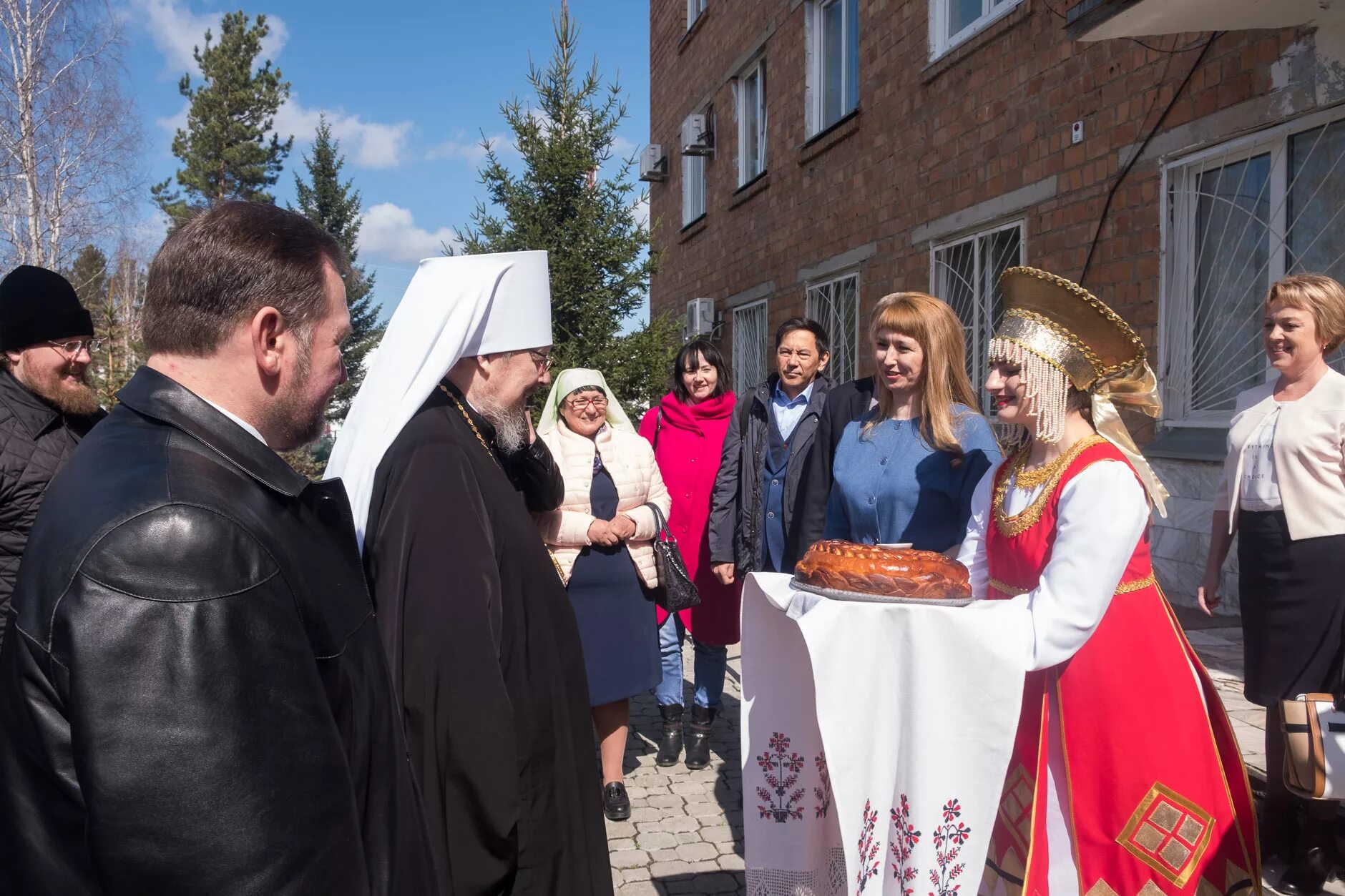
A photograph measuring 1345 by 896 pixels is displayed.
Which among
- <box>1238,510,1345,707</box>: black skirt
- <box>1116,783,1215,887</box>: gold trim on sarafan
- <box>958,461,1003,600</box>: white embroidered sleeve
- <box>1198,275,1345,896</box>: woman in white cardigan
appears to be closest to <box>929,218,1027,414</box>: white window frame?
<box>1198,275,1345,896</box>: woman in white cardigan

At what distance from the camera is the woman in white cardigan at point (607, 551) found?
13.3ft

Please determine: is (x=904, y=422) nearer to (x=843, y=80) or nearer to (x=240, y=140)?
(x=843, y=80)

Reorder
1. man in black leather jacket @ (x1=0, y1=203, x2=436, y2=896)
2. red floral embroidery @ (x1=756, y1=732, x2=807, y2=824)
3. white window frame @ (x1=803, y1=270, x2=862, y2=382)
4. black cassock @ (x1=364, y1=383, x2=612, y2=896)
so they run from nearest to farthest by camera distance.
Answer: man in black leather jacket @ (x1=0, y1=203, x2=436, y2=896), black cassock @ (x1=364, y1=383, x2=612, y2=896), red floral embroidery @ (x1=756, y1=732, x2=807, y2=824), white window frame @ (x1=803, y1=270, x2=862, y2=382)

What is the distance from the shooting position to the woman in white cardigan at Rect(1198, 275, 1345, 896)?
3.25 metres

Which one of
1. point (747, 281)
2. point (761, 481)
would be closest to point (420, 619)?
point (761, 481)

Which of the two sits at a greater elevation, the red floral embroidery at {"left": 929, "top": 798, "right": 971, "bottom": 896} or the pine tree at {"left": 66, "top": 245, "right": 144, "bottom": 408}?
the pine tree at {"left": 66, "top": 245, "right": 144, "bottom": 408}

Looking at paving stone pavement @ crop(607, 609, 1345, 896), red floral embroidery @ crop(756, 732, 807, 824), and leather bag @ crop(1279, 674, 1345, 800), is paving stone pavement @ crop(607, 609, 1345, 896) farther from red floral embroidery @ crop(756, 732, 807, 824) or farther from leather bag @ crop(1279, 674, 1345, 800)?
leather bag @ crop(1279, 674, 1345, 800)

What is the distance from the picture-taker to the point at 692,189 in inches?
640

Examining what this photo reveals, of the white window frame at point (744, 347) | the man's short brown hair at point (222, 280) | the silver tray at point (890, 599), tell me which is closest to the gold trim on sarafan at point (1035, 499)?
the silver tray at point (890, 599)

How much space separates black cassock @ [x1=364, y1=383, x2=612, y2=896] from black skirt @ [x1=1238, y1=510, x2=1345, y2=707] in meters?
2.59

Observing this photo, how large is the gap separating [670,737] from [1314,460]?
9.90 feet

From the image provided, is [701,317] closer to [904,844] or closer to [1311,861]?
[1311,861]

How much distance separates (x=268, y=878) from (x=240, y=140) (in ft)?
114

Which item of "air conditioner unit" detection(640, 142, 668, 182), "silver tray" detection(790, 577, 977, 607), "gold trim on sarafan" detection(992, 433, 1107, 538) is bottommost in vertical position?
"silver tray" detection(790, 577, 977, 607)
